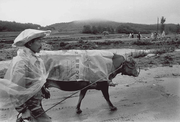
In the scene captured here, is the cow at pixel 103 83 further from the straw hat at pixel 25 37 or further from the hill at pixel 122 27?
the hill at pixel 122 27

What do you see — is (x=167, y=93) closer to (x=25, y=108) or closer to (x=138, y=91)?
(x=138, y=91)

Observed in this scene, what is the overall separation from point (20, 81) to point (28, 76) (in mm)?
172

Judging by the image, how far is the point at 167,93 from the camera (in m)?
7.83

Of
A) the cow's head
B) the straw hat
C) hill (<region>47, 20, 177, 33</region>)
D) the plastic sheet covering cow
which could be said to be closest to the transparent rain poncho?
the straw hat

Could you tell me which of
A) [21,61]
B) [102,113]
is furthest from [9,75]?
[102,113]

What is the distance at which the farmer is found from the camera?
2.88 metres

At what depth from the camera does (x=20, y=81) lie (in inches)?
112

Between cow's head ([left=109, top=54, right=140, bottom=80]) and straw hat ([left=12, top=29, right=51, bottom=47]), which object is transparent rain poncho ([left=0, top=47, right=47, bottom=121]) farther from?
cow's head ([left=109, top=54, right=140, bottom=80])

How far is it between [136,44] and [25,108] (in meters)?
27.8

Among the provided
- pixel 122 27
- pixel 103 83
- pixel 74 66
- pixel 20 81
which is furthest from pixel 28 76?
pixel 122 27

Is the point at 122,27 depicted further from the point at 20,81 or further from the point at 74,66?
the point at 20,81

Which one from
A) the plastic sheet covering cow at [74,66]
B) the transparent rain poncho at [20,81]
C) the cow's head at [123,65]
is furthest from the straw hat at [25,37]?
the cow's head at [123,65]

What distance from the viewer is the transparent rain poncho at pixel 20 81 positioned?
9.23 ft

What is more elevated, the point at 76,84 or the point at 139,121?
the point at 76,84
